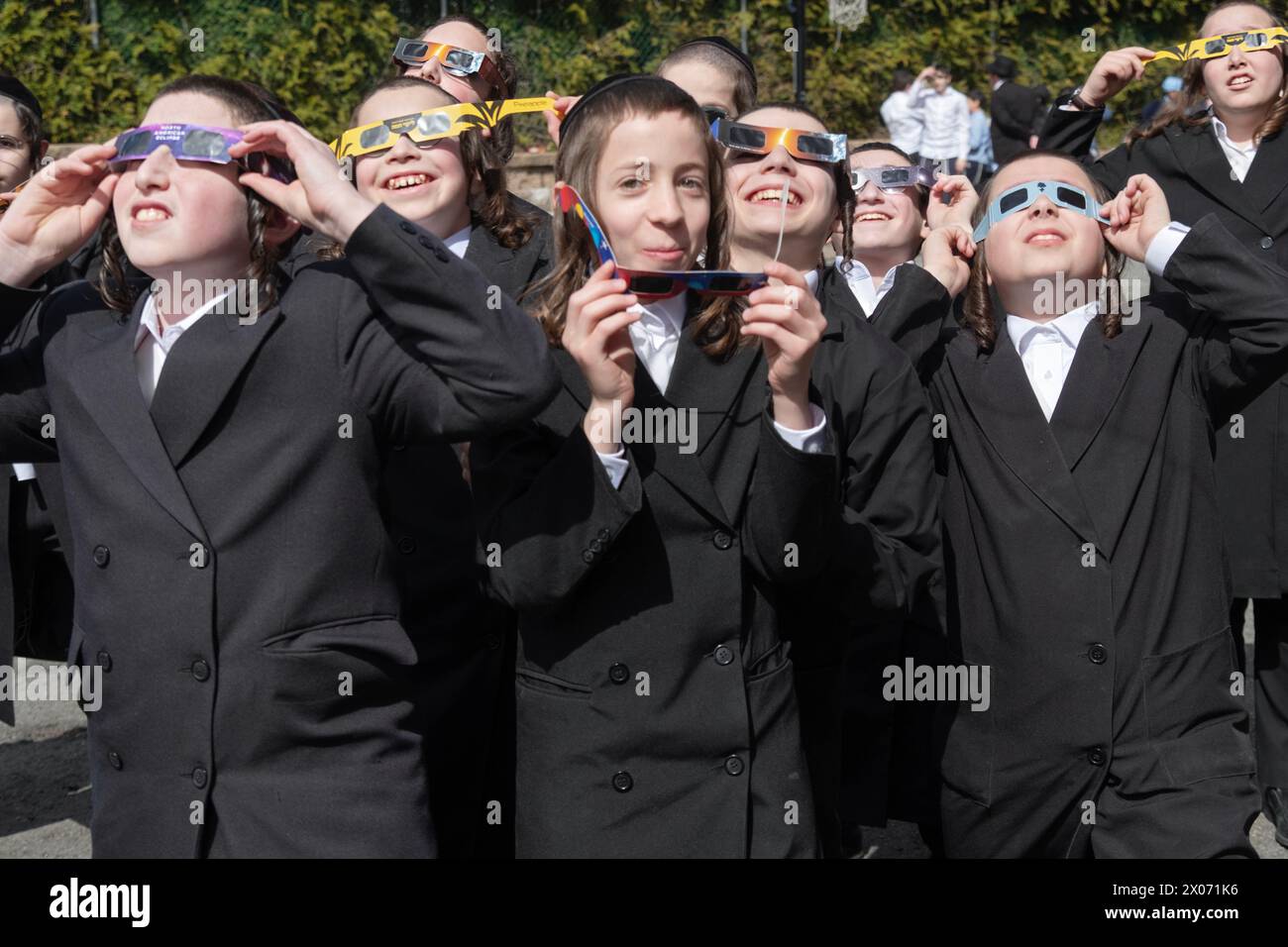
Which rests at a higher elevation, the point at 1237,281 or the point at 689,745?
the point at 1237,281

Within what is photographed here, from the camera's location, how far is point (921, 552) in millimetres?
3471

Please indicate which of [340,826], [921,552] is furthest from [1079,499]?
[340,826]

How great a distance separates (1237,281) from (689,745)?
5.45 ft

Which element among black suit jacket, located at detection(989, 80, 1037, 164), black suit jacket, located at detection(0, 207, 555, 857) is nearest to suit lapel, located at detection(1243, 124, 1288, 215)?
black suit jacket, located at detection(0, 207, 555, 857)

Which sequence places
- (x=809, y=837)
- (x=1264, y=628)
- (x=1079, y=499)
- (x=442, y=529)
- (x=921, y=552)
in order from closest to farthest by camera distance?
(x=809, y=837) < (x=921, y=552) < (x=1079, y=499) < (x=442, y=529) < (x=1264, y=628)

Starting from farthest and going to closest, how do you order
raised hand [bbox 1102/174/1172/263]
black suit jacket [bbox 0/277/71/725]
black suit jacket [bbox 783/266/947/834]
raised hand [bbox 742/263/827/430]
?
black suit jacket [bbox 0/277/71/725]
raised hand [bbox 1102/174/1172/263]
black suit jacket [bbox 783/266/947/834]
raised hand [bbox 742/263/827/430]

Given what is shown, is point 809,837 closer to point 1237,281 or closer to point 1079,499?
point 1079,499

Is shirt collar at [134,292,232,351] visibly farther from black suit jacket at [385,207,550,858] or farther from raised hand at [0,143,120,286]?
black suit jacket at [385,207,550,858]

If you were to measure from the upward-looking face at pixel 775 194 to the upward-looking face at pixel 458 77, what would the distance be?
1522 millimetres

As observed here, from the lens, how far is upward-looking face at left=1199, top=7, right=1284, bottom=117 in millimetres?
5723

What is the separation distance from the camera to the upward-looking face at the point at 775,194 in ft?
12.9

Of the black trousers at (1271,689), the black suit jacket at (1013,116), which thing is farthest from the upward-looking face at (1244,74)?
the black suit jacket at (1013,116)

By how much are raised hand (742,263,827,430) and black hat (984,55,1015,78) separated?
13789 mm

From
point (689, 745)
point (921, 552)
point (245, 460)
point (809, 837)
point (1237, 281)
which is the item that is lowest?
point (809, 837)
